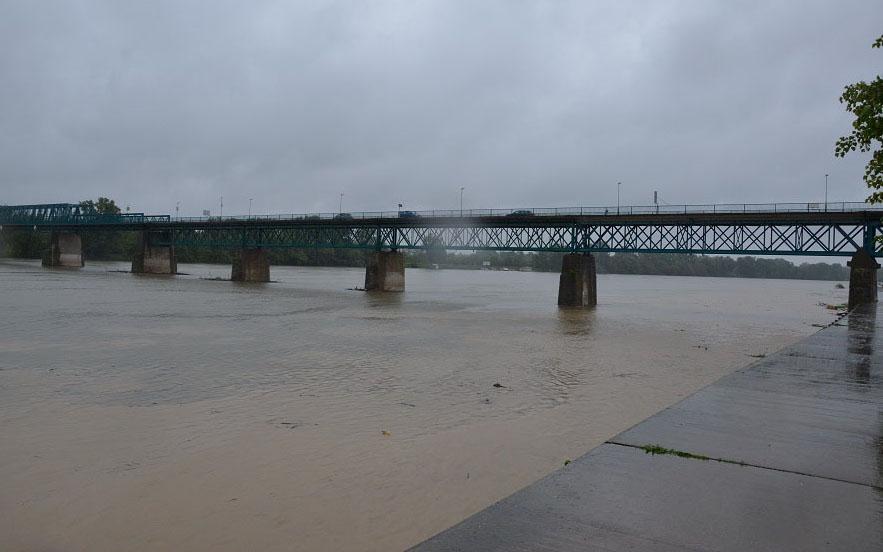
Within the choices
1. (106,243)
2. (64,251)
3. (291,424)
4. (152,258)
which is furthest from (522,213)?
(106,243)

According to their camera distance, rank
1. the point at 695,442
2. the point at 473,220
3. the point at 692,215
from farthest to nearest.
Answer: the point at 473,220 < the point at 692,215 < the point at 695,442

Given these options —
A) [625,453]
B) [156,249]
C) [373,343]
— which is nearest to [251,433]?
[625,453]

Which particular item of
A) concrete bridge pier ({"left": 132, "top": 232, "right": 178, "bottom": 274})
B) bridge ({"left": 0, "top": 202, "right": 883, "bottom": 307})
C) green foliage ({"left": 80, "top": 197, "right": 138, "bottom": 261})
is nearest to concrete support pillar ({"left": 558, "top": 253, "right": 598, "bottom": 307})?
bridge ({"left": 0, "top": 202, "right": 883, "bottom": 307})

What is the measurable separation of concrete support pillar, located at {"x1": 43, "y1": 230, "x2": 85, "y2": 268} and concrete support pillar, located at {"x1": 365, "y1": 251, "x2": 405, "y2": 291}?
78.9m

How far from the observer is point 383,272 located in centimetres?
7481

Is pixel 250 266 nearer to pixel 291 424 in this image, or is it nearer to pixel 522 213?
pixel 522 213

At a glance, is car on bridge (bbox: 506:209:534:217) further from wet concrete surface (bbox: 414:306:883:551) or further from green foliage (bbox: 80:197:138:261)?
green foliage (bbox: 80:197:138:261)

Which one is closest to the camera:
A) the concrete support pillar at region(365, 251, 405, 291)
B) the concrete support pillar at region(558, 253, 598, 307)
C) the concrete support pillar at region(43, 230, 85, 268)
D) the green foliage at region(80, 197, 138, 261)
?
the concrete support pillar at region(558, 253, 598, 307)

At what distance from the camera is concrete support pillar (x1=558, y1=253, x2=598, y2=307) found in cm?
5606

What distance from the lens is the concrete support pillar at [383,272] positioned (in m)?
74.6

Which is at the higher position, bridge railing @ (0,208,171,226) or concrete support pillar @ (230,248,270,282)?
bridge railing @ (0,208,171,226)

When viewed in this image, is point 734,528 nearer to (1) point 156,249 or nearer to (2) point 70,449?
(2) point 70,449

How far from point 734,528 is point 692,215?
54.2 m

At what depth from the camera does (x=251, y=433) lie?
11.7 meters
